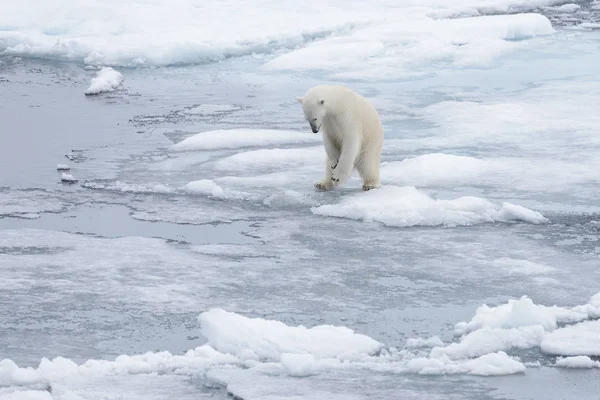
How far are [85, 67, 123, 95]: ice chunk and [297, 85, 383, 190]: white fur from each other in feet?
14.3

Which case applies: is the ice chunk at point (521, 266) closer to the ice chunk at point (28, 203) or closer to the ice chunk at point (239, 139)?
the ice chunk at point (28, 203)

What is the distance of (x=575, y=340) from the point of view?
3.79 m

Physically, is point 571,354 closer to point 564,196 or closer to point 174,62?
point 564,196

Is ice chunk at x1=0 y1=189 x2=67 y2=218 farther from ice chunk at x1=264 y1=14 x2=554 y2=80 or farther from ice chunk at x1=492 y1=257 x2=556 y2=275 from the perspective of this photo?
ice chunk at x1=264 y1=14 x2=554 y2=80

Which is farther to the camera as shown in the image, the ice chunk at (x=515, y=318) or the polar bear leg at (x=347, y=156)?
the polar bear leg at (x=347, y=156)

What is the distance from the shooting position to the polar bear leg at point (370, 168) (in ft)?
21.0

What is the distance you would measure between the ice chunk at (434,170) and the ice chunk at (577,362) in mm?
3095

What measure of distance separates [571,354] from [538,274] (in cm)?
114

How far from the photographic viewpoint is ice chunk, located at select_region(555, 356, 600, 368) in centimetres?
356

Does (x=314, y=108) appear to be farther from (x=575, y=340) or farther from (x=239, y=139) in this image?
(x=575, y=340)

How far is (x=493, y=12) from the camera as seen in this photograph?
1584 cm

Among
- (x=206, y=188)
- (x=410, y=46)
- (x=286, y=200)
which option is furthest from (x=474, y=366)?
(x=410, y=46)

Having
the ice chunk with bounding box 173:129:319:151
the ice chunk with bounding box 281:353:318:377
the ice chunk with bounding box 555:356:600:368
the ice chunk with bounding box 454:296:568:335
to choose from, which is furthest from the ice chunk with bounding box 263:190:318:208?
the ice chunk with bounding box 555:356:600:368

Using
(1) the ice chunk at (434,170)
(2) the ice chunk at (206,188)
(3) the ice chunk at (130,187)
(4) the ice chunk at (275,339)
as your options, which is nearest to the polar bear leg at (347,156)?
(1) the ice chunk at (434,170)
